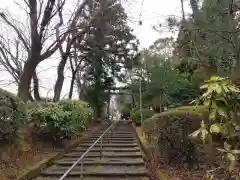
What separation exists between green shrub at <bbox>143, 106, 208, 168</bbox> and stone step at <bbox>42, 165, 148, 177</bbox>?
2.58 feet

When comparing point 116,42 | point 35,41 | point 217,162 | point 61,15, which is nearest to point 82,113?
point 35,41

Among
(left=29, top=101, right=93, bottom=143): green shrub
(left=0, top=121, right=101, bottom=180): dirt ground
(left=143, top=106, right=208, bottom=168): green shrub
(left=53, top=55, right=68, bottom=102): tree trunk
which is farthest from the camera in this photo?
(left=53, top=55, right=68, bottom=102): tree trunk

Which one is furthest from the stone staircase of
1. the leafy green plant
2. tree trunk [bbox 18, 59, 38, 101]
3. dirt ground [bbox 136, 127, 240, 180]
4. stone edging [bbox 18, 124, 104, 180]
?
the leafy green plant

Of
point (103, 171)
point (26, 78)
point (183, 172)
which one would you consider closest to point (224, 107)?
point (183, 172)

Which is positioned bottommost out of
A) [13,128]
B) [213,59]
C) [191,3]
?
[13,128]

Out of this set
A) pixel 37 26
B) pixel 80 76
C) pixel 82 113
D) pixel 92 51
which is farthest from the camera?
pixel 80 76

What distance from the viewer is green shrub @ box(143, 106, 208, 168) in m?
6.83

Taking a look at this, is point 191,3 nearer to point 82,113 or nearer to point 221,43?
point 221,43

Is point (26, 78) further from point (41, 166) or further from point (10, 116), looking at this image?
point (41, 166)

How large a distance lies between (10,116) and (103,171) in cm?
249

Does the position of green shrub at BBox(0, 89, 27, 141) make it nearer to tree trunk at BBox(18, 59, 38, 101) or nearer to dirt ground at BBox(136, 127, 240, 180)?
dirt ground at BBox(136, 127, 240, 180)

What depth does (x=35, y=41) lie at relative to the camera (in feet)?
40.2

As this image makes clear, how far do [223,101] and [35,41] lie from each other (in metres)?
10.7

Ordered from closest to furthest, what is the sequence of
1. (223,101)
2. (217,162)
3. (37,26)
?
(223,101) < (217,162) < (37,26)
